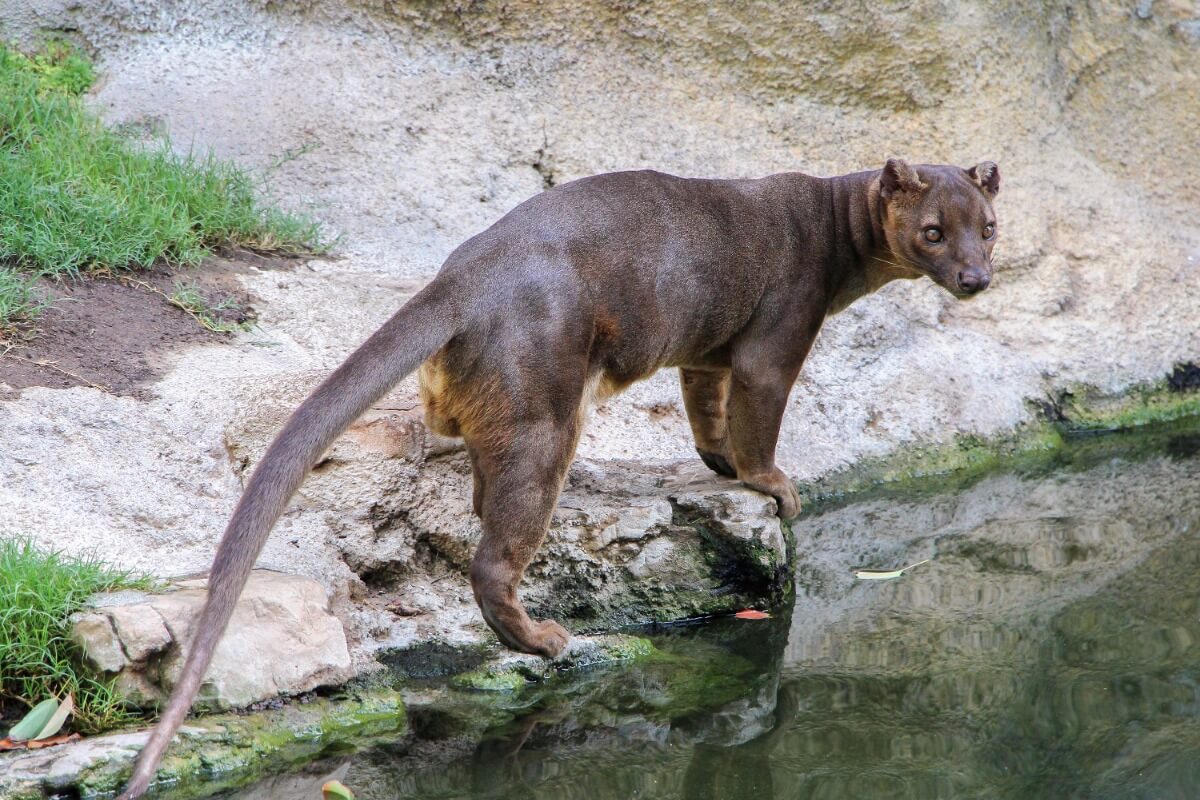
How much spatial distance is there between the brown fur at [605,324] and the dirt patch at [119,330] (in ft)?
5.27

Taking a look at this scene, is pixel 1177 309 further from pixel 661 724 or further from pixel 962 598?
pixel 661 724

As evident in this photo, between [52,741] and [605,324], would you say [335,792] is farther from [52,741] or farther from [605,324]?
[605,324]

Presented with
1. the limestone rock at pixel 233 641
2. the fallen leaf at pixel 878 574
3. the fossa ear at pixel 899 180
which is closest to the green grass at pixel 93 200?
the limestone rock at pixel 233 641

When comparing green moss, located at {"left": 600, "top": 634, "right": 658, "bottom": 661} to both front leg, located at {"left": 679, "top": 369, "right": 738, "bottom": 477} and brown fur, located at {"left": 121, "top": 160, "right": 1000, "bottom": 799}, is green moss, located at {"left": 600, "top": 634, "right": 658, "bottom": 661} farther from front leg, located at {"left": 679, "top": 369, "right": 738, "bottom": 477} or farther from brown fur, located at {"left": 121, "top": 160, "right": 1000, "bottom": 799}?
front leg, located at {"left": 679, "top": 369, "right": 738, "bottom": 477}

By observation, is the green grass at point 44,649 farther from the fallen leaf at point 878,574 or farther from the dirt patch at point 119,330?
the fallen leaf at point 878,574

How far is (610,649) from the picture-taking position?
465 centimetres

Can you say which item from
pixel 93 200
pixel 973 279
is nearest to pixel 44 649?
pixel 93 200

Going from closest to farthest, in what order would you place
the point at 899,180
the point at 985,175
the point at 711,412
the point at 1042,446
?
the point at 899,180, the point at 985,175, the point at 711,412, the point at 1042,446

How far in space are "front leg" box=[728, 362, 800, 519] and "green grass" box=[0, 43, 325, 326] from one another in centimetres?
275

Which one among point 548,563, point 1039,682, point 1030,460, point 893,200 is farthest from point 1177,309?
point 548,563

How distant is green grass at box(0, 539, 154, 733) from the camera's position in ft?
12.2

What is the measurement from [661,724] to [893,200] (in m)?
2.44

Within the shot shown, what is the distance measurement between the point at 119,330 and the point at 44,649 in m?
2.20

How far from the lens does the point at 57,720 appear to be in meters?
3.63
